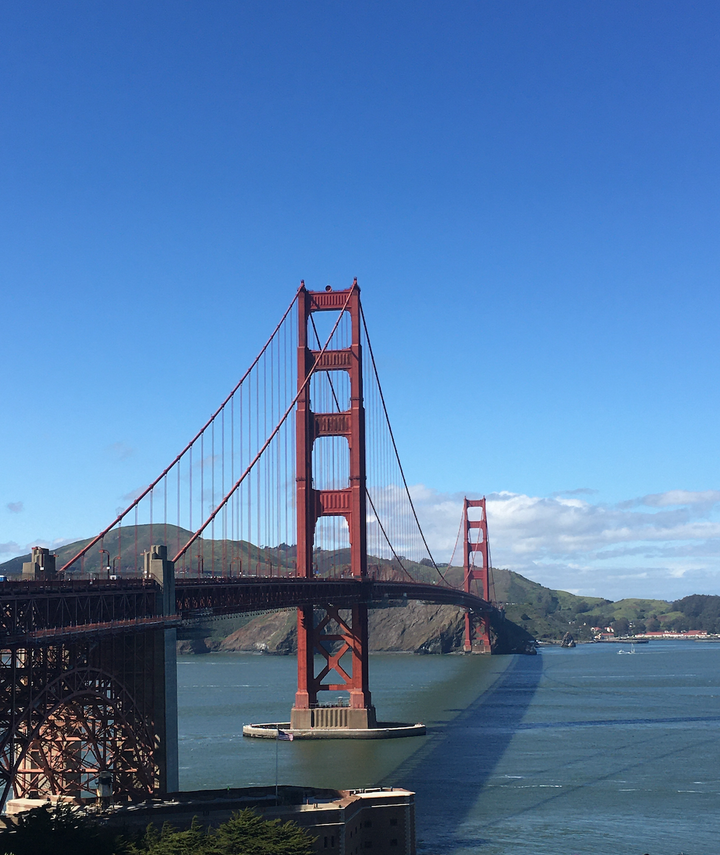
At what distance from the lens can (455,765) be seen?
188 feet

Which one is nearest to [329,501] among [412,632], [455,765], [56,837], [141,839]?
[455,765]

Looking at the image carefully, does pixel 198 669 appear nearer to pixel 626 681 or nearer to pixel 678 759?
pixel 626 681

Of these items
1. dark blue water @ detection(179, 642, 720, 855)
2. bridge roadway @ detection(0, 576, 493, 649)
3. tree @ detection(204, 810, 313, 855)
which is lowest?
dark blue water @ detection(179, 642, 720, 855)

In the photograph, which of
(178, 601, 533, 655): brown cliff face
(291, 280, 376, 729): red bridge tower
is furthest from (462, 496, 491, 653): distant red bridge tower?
(291, 280, 376, 729): red bridge tower

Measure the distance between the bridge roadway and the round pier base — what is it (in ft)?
24.8

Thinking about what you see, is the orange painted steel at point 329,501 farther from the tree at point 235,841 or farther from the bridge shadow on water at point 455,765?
the tree at point 235,841

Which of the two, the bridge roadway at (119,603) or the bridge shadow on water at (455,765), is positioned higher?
the bridge roadway at (119,603)

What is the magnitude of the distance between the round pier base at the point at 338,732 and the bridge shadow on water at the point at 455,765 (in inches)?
66.6

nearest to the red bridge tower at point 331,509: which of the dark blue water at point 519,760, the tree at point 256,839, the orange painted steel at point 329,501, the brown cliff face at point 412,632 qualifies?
the orange painted steel at point 329,501

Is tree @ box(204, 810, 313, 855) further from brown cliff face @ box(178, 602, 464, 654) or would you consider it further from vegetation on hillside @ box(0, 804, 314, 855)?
brown cliff face @ box(178, 602, 464, 654)

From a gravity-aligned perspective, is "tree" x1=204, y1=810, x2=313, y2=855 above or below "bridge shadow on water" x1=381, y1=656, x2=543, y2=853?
above

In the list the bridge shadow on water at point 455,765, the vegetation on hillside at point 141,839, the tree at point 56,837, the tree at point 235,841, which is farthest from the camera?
the bridge shadow on water at point 455,765

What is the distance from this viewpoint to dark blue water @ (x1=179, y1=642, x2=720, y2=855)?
42.1m

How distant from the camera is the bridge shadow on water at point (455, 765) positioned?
142ft
